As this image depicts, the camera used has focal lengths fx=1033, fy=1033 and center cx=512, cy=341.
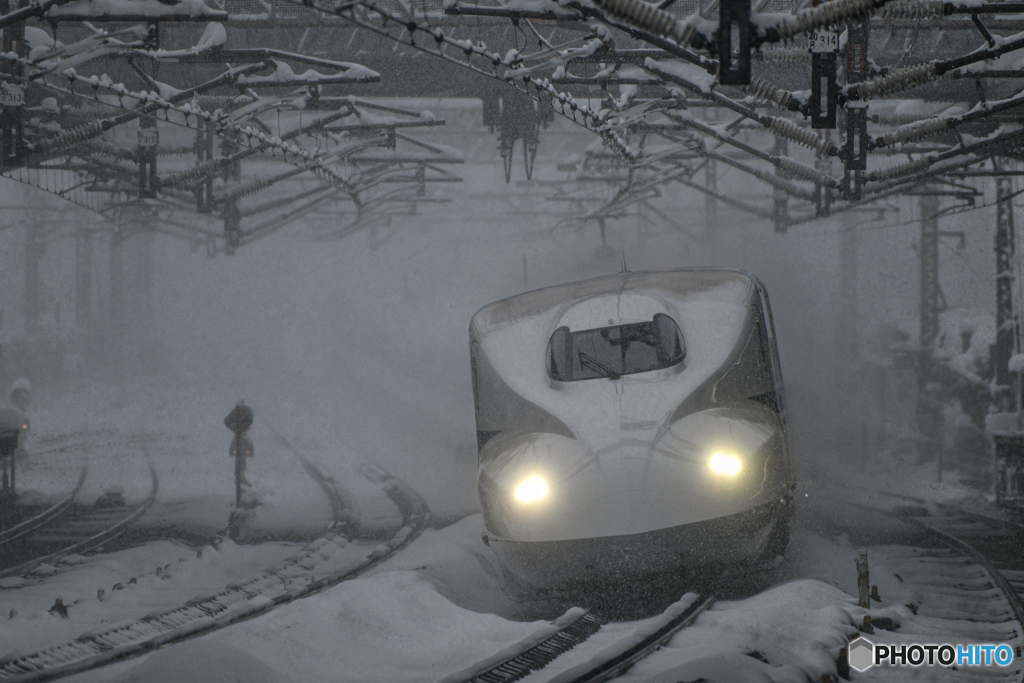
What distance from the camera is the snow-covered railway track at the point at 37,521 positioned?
566 inches

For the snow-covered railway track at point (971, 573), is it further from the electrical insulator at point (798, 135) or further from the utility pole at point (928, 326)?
the utility pole at point (928, 326)

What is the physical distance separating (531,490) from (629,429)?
0.88 metres

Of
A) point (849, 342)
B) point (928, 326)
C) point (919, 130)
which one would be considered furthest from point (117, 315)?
point (919, 130)

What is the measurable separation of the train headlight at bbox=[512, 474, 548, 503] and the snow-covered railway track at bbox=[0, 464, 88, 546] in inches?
367

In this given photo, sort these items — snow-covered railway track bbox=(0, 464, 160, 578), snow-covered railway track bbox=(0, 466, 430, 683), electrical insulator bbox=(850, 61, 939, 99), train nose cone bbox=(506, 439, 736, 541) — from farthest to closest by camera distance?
snow-covered railway track bbox=(0, 464, 160, 578) < electrical insulator bbox=(850, 61, 939, 99) < train nose cone bbox=(506, 439, 736, 541) < snow-covered railway track bbox=(0, 466, 430, 683)

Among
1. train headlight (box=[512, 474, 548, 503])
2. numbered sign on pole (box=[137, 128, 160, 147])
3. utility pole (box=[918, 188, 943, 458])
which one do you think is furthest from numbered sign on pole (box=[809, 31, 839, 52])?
utility pole (box=[918, 188, 943, 458])

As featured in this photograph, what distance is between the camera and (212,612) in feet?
29.5

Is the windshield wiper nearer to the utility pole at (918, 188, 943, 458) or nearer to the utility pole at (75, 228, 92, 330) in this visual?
the utility pole at (918, 188, 943, 458)

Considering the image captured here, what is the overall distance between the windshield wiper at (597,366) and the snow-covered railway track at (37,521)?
31.0 feet

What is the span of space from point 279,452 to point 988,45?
17503 millimetres

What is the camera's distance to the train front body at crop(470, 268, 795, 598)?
7.41m

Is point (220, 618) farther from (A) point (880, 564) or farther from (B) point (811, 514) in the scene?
(B) point (811, 514)

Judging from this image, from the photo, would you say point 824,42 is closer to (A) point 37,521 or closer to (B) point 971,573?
(B) point 971,573

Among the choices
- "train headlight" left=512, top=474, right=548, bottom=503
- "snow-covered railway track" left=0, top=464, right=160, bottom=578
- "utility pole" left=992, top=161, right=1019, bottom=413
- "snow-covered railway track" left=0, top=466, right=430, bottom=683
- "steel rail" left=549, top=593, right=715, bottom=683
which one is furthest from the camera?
"utility pole" left=992, top=161, right=1019, bottom=413
